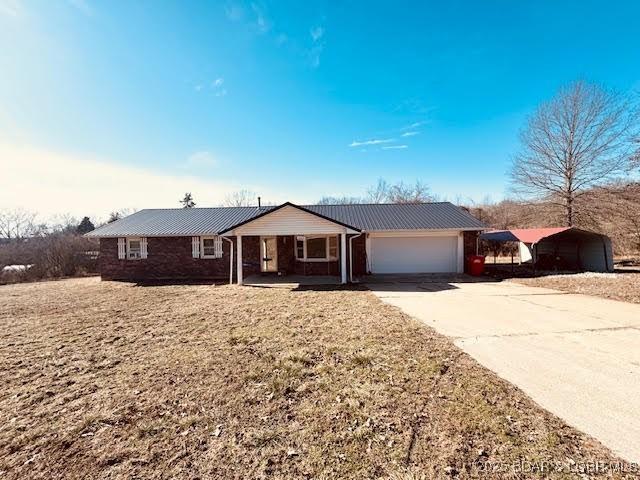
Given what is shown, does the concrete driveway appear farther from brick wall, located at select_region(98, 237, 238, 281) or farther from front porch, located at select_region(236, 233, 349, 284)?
brick wall, located at select_region(98, 237, 238, 281)

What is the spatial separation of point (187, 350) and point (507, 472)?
5.11 meters

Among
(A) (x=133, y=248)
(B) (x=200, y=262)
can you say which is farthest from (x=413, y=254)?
(A) (x=133, y=248)

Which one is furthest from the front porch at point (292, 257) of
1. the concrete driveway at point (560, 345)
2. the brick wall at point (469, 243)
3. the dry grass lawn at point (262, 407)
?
the dry grass lawn at point (262, 407)

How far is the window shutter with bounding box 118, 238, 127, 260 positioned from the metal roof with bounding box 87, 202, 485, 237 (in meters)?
0.51

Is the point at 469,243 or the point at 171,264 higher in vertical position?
the point at 469,243

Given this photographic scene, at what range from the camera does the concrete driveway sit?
3322 millimetres

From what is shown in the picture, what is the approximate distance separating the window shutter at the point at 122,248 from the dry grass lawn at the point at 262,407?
10435mm

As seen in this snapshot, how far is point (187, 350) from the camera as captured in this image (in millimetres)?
5527

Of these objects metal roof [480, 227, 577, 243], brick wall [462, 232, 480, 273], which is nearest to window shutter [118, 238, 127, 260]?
brick wall [462, 232, 480, 273]

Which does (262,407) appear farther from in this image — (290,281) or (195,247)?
(195,247)

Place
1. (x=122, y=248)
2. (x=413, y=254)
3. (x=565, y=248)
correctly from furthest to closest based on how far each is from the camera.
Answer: (x=565, y=248) → (x=122, y=248) → (x=413, y=254)

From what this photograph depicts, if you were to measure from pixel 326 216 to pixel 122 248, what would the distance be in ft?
38.0

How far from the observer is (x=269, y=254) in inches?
650

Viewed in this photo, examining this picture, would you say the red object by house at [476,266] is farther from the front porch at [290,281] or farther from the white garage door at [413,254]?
the front porch at [290,281]
